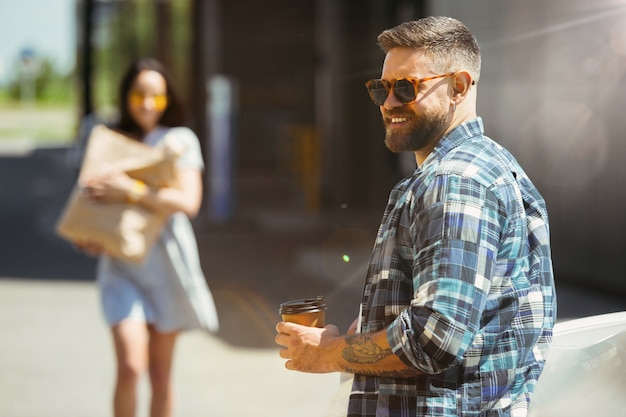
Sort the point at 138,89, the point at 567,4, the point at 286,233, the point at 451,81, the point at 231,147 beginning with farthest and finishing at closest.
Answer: the point at 231,147, the point at 286,233, the point at 567,4, the point at 138,89, the point at 451,81

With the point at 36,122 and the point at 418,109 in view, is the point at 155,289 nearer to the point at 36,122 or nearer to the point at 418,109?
the point at 418,109

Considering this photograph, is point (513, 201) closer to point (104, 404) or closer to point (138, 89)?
point (138, 89)

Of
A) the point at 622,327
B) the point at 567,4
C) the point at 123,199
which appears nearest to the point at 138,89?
the point at 123,199

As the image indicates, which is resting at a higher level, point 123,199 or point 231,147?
point 123,199

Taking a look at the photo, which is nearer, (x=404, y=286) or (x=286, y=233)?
(x=404, y=286)

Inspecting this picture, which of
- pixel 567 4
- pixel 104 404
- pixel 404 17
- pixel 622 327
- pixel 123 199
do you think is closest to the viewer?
pixel 622 327

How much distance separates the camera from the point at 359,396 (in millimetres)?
1813

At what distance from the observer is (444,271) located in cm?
161

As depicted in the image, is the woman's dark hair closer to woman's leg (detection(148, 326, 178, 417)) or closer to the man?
woman's leg (detection(148, 326, 178, 417))

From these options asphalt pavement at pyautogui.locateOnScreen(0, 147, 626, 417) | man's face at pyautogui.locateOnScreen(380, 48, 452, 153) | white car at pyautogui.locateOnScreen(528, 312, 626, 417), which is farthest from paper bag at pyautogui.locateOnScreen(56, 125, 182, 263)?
man's face at pyautogui.locateOnScreen(380, 48, 452, 153)

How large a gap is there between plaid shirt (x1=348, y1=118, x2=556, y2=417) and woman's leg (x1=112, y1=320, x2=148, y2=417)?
2.28 metres

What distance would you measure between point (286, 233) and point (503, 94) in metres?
5.61

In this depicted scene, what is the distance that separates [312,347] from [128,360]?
2274 millimetres

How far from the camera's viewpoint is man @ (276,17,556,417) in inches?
63.9
